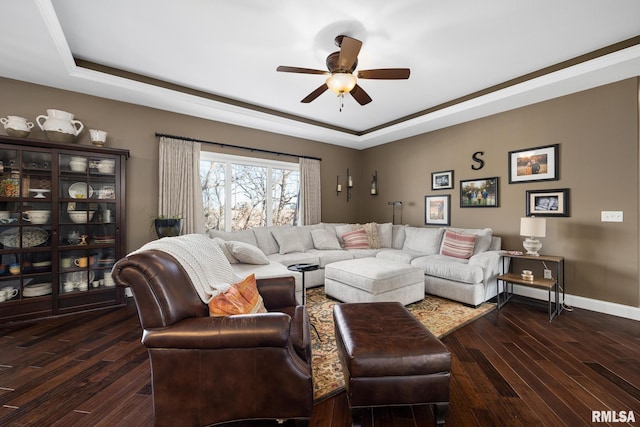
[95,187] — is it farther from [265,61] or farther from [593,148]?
[593,148]

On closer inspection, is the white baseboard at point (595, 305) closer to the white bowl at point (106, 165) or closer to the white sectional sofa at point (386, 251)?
the white sectional sofa at point (386, 251)

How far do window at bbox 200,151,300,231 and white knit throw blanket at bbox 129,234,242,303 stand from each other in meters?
2.47

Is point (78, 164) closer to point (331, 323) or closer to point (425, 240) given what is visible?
point (331, 323)

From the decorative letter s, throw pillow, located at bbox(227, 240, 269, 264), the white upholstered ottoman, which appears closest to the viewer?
the white upholstered ottoman

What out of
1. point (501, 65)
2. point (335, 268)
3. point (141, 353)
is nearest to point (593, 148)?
point (501, 65)

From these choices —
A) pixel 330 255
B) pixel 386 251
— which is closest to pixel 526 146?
pixel 386 251

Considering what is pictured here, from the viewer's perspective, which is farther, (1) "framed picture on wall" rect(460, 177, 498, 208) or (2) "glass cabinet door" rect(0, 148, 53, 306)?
(1) "framed picture on wall" rect(460, 177, 498, 208)

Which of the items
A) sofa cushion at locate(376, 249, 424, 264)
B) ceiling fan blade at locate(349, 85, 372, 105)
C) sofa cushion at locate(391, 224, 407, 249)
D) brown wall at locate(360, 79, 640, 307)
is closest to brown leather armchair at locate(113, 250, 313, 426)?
ceiling fan blade at locate(349, 85, 372, 105)

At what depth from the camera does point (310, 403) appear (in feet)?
4.43

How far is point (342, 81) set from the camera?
248 centimetres

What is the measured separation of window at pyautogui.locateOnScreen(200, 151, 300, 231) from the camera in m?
4.33

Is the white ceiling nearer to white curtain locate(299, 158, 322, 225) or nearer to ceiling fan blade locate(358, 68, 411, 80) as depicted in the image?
ceiling fan blade locate(358, 68, 411, 80)

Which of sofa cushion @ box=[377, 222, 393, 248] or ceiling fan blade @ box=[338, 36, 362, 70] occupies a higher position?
ceiling fan blade @ box=[338, 36, 362, 70]

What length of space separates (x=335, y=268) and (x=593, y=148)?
11.1ft
